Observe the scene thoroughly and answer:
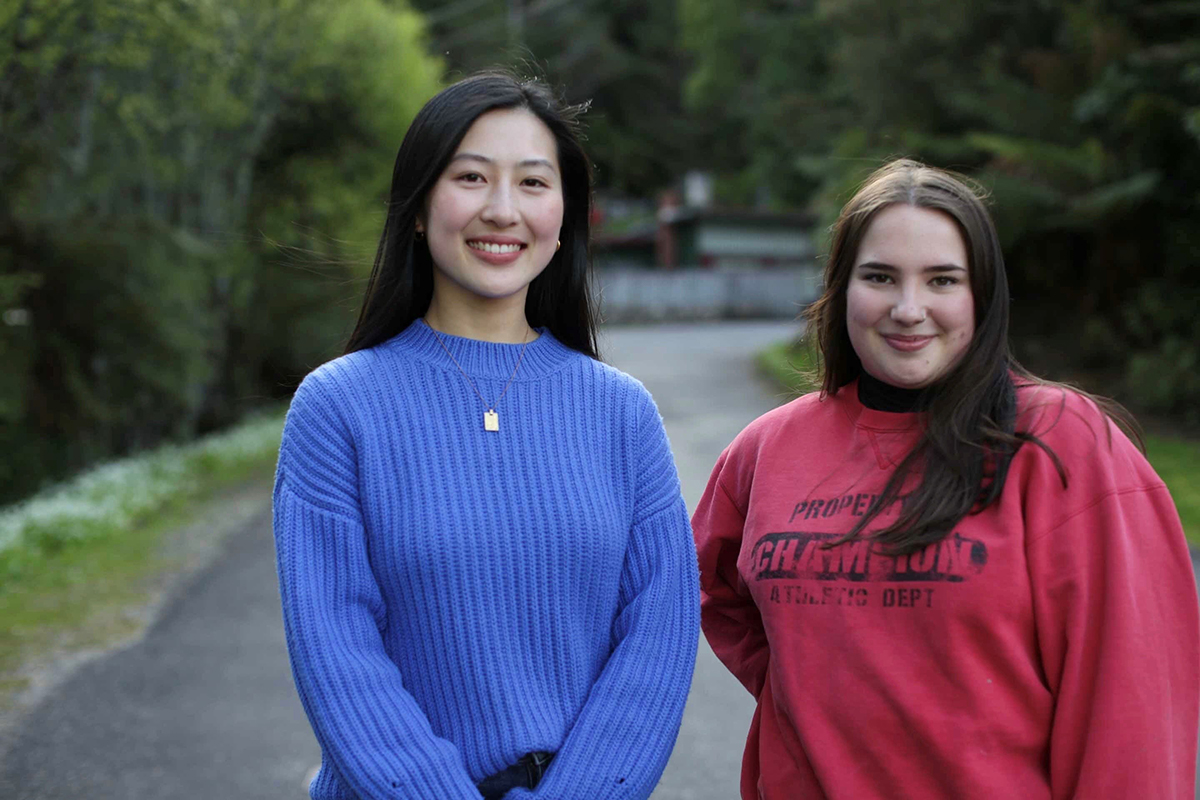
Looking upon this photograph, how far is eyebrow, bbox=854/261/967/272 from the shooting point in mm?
2160

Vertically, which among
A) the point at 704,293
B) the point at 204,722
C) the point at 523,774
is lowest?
the point at 704,293

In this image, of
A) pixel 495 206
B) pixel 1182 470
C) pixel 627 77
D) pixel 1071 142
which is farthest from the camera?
pixel 627 77

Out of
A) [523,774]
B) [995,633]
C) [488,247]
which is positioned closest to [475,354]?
[488,247]

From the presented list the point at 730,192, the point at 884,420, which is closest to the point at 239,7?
the point at 884,420

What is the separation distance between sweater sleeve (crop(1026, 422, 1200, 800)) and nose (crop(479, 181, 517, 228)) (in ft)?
3.47

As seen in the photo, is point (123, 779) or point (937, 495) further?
point (123, 779)

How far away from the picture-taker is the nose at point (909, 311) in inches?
84.3

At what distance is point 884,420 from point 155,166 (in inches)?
521

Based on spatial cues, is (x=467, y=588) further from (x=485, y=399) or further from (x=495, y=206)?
(x=495, y=206)

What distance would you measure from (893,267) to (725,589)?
2.70 feet

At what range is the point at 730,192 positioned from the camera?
4991 centimetres

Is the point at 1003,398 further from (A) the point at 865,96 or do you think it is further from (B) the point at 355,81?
(A) the point at 865,96

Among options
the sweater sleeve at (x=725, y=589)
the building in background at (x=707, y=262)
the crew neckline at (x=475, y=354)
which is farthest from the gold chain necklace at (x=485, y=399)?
the building in background at (x=707, y=262)

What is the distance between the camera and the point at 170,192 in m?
15.3
